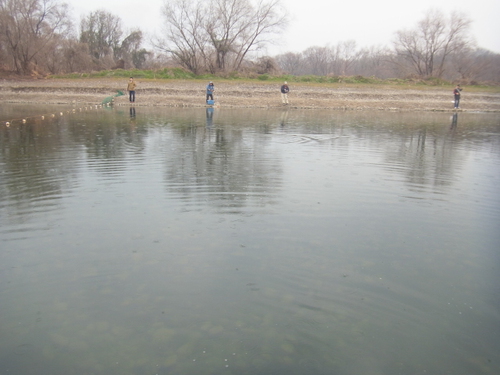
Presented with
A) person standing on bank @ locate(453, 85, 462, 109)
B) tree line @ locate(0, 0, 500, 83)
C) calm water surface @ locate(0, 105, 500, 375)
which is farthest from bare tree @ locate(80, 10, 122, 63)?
calm water surface @ locate(0, 105, 500, 375)

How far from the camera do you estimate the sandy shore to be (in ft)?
109

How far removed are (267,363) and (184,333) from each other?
80 centimetres

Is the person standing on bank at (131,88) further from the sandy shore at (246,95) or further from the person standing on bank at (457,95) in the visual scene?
the person standing on bank at (457,95)

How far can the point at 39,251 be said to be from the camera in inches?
202

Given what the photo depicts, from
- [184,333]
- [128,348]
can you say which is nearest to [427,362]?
[184,333]

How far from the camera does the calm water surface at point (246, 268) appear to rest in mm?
3447

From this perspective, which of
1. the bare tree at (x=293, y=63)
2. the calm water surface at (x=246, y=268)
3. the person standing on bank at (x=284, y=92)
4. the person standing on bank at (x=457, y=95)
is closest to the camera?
the calm water surface at (x=246, y=268)

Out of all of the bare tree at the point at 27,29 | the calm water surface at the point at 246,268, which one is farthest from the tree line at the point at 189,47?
the calm water surface at the point at 246,268

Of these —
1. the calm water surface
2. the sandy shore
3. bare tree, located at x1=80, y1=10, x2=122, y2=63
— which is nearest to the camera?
the calm water surface

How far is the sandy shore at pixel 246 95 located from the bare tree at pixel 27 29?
7258mm

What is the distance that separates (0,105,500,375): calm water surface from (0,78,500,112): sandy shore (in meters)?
24.5

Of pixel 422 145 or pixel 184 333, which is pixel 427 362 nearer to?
pixel 184 333

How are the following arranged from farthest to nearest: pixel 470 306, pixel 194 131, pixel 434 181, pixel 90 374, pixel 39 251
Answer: pixel 194 131, pixel 434 181, pixel 39 251, pixel 470 306, pixel 90 374

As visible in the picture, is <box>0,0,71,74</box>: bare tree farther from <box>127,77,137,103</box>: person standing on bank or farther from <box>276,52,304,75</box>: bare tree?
<box>276,52,304,75</box>: bare tree
